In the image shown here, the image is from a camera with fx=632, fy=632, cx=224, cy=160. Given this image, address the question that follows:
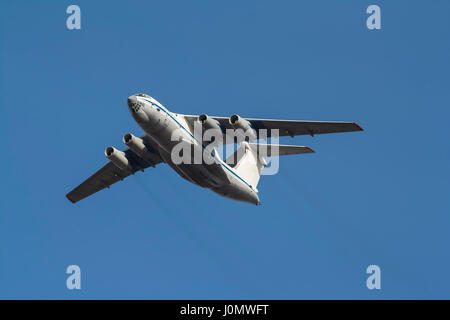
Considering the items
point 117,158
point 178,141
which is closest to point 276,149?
point 178,141

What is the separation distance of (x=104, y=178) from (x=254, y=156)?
5234mm

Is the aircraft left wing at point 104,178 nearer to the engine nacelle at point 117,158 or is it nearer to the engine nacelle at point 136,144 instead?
the engine nacelle at point 117,158

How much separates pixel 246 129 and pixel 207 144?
1.44 meters

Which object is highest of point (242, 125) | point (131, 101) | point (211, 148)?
point (131, 101)

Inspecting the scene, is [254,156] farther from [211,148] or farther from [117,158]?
[117,158]

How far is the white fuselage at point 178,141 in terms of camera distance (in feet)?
56.2

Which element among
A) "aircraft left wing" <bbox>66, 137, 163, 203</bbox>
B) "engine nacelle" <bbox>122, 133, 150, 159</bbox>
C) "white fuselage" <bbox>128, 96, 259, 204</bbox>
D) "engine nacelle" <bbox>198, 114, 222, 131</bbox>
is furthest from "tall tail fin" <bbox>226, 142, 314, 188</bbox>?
"engine nacelle" <bbox>122, 133, 150, 159</bbox>

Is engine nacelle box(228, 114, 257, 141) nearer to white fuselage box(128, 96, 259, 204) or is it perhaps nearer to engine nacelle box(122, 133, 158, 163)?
white fuselage box(128, 96, 259, 204)

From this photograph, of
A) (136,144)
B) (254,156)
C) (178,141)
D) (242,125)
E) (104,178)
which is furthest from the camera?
(104,178)

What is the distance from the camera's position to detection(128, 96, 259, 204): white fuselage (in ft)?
56.2

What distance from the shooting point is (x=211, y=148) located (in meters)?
18.6

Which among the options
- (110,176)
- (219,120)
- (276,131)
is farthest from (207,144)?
(110,176)

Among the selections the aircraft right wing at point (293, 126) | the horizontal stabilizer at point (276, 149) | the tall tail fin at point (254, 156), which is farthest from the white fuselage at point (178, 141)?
the horizontal stabilizer at point (276, 149)
